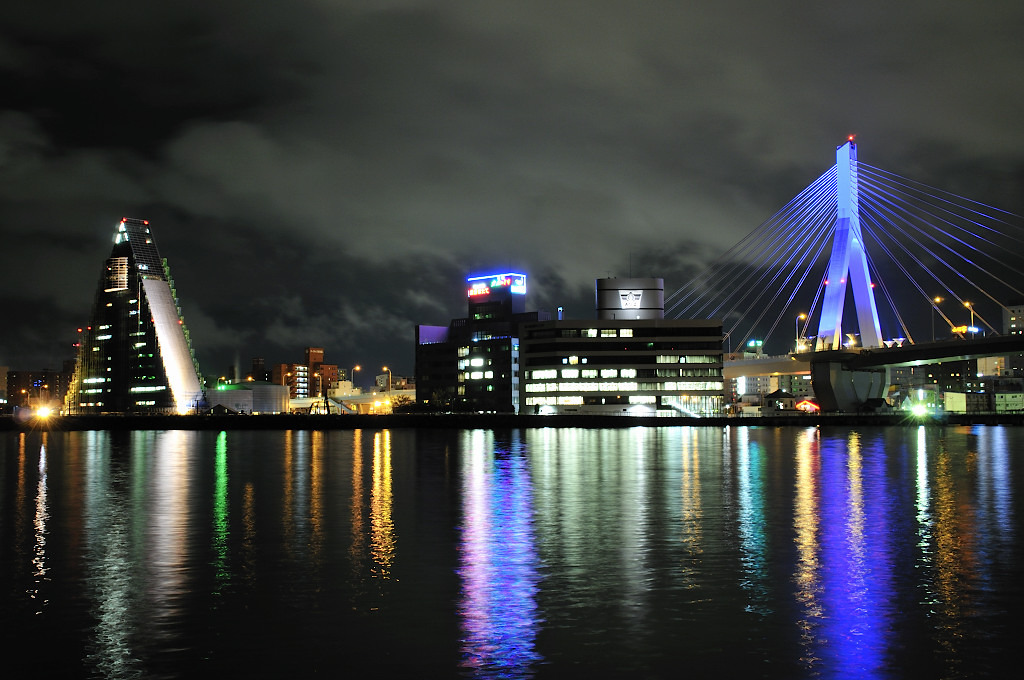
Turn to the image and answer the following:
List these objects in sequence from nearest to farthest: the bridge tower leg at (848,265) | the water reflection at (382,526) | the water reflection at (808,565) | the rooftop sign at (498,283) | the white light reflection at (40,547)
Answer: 1. the water reflection at (808,565)
2. the white light reflection at (40,547)
3. the water reflection at (382,526)
4. the bridge tower leg at (848,265)
5. the rooftop sign at (498,283)

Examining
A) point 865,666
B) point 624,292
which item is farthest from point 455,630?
point 624,292

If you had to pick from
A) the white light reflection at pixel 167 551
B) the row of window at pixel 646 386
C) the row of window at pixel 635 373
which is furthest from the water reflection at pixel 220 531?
the row of window at pixel 635 373

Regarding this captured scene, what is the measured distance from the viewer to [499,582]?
19.5 m

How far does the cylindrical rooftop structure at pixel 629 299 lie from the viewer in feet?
511

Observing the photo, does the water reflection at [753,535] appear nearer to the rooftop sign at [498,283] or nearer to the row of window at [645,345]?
the row of window at [645,345]

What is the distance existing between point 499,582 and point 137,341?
556ft

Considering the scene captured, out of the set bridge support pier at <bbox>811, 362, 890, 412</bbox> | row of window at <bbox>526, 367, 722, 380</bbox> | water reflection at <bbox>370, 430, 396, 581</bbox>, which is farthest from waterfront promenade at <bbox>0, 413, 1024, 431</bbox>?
water reflection at <bbox>370, 430, 396, 581</bbox>

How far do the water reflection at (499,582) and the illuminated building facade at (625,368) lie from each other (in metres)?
99.3

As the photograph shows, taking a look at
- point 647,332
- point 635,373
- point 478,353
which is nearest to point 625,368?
point 635,373

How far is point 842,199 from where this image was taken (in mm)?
99188

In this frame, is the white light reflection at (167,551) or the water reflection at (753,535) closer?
the white light reflection at (167,551)

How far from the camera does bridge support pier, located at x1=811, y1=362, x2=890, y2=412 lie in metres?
116

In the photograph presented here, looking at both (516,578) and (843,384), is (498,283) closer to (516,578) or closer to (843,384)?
(843,384)

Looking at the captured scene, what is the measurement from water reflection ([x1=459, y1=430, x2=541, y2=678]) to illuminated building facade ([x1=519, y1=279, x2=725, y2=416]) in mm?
99326
